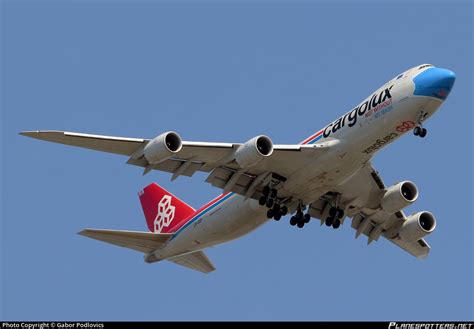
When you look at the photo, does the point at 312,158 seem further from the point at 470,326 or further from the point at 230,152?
the point at 470,326

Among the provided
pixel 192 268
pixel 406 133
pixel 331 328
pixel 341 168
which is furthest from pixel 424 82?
pixel 192 268

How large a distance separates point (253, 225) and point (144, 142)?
8344 mm

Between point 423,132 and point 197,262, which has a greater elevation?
point 197,262

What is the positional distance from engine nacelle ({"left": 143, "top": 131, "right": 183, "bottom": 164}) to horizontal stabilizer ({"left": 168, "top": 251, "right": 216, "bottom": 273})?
11.9m

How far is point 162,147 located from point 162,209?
44.4 ft

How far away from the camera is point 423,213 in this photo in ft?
161

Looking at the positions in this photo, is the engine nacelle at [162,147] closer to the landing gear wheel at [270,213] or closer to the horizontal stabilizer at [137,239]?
the landing gear wheel at [270,213]

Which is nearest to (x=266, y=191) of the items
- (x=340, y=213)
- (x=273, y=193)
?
(x=273, y=193)

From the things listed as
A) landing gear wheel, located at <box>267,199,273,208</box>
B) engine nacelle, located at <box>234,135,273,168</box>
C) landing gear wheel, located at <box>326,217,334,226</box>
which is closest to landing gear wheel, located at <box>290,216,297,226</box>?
landing gear wheel, located at <box>267,199,273,208</box>

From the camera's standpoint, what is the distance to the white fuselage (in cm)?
4075

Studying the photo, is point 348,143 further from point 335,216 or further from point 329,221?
point 329,221

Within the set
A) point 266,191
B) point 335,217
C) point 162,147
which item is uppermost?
point 162,147

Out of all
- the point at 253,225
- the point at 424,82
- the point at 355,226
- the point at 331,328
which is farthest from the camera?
the point at 355,226

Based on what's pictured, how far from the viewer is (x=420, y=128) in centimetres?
4069
